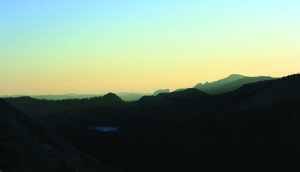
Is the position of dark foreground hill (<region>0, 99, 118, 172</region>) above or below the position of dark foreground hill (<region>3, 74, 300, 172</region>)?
above

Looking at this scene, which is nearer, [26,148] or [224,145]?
[26,148]

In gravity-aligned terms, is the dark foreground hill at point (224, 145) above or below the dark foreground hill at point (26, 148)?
below

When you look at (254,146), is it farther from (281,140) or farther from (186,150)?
(186,150)

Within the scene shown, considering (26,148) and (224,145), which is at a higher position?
(26,148)

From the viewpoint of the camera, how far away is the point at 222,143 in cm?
11944

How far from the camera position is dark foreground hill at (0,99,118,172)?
55609 millimetres

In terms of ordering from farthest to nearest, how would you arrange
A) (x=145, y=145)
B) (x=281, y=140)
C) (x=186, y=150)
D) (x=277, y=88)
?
(x=277, y=88)
(x=145, y=145)
(x=186, y=150)
(x=281, y=140)

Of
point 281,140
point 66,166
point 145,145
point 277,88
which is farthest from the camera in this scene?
point 277,88

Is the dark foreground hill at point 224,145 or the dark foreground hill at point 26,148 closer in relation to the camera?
the dark foreground hill at point 26,148

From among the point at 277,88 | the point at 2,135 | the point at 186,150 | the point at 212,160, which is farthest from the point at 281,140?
the point at 2,135

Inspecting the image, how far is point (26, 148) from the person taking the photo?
61.7 meters

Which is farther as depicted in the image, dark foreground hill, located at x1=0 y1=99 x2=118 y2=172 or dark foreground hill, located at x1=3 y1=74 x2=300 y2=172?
dark foreground hill, located at x1=3 y1=74 x2=300 y2=172

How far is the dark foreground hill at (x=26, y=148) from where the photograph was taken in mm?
55609

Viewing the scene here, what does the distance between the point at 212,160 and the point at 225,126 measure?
78.6 ft
